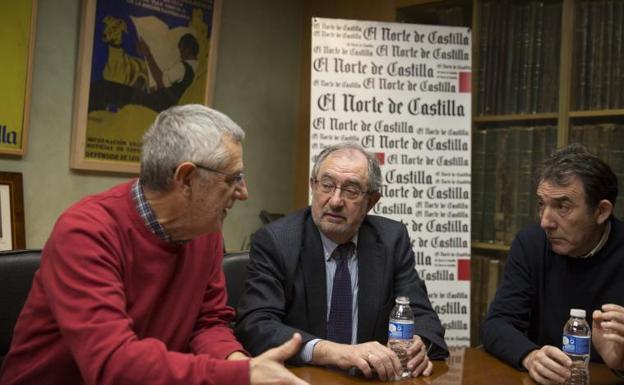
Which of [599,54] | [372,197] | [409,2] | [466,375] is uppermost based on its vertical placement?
[409,2]

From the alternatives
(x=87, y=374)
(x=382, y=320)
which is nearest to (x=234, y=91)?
(x=382, y=320)

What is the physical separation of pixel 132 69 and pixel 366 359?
85.4 inches

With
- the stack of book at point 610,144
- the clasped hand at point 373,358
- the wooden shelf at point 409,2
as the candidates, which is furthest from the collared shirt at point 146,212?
the wooden shelf at point 409,2

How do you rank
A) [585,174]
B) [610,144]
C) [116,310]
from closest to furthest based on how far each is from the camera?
[116,310] → [585,174] → [610,144]

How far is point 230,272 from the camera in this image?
2.05m

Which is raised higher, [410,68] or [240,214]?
[410,68]

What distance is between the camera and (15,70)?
268 centimetres

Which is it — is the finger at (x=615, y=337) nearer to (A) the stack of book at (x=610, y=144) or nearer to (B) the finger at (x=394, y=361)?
(B) the finger at (x=394, y=361)

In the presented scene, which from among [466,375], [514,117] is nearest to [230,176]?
[466,375]

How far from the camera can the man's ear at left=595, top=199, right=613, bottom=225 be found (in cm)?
192

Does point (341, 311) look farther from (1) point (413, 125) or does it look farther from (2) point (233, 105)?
(2) point (233, 105)

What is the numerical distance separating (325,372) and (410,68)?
221 centimetres

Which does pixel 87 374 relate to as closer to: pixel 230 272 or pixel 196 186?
pixel 196 186

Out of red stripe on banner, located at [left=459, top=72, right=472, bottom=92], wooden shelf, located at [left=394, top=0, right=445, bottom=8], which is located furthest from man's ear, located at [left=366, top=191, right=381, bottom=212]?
wooden shelf, located at [left=394, top=0, right=445, bottom=8]
